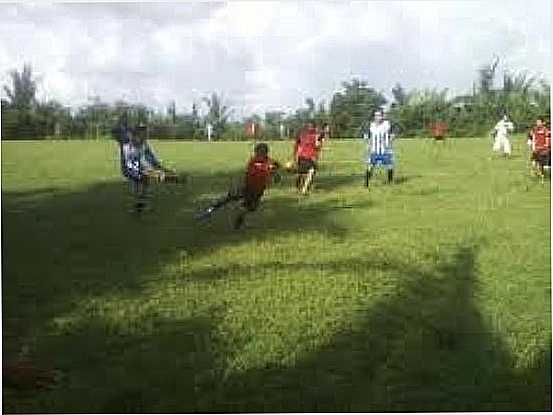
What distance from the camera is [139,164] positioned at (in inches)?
210

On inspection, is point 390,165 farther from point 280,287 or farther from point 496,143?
point 280,287

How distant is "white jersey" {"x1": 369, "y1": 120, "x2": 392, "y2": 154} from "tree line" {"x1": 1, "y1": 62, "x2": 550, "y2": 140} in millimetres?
53

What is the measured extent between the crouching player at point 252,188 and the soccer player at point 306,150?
0.49 feet

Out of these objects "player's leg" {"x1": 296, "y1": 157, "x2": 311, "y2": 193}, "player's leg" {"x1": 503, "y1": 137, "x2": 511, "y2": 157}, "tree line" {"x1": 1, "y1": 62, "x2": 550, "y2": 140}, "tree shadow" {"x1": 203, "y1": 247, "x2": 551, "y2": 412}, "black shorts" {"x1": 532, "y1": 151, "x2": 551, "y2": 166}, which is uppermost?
"tree line" {"x1": 1, "y1": 62, "x2": 550, "y2": 140}

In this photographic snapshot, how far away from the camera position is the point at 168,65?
527 cm

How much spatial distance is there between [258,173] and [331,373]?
1.26 meters

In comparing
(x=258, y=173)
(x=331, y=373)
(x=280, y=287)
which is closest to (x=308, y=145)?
(x=258, y=173)

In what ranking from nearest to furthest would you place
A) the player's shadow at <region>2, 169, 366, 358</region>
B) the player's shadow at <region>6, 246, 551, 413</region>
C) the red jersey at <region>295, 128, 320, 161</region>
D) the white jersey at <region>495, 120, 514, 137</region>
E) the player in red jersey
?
the player's shadow at <region>6, 246, 551, 413</region> < the player's shadow at <region>2, 169, 366, 358</region> < the red jersey at <region>295, 128, 320, 161</region> < the white jersey at <region>495, 120, 514, 137</region> < the player in red jersey

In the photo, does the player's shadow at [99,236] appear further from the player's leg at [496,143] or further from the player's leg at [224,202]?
the player's leg at [496,143]

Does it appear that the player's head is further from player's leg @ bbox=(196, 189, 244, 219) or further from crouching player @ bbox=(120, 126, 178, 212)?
crouching player @ bbox=(120, 126, 178, 212)

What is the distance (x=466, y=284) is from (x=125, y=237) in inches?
73.6

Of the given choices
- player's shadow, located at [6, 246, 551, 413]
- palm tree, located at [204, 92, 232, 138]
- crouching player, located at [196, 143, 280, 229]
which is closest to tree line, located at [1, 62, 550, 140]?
palm tree, located at [204, 92, 232, 138]

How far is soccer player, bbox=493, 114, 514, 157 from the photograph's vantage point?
5.56 meters

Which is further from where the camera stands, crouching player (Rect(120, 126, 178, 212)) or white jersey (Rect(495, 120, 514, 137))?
white jersey (Rect(495, 120, 514, 137))
